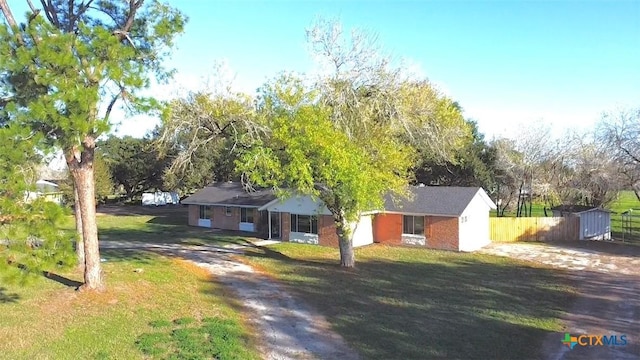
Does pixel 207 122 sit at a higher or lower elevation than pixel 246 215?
higher

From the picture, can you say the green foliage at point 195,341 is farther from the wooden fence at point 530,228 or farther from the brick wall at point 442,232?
the wooden fence at point 530,228

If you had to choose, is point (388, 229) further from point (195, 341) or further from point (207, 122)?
point (195, 341)

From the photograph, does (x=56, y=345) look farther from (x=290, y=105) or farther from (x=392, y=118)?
(x=392, y=118)

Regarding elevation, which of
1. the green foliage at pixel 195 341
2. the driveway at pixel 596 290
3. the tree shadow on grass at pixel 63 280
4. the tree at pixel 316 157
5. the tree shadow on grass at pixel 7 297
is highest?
the tree at pixel 316 157

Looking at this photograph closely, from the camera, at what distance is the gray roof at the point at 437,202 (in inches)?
1075

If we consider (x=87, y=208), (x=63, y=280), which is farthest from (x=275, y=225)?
(x=87, y=208)

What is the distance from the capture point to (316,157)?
1914cm

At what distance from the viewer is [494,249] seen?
28.0 metres

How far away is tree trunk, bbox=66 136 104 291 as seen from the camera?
15.1 m

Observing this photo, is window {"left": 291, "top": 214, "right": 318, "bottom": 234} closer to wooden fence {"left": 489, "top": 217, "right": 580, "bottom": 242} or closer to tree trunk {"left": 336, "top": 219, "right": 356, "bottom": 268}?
tree trunk {"left": 336, "top": 219, "right": 356, "bottom": 268}

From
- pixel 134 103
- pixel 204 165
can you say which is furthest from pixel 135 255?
pixel 204 165

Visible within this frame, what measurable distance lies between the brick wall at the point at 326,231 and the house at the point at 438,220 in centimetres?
273

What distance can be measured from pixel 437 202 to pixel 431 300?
1291 cm

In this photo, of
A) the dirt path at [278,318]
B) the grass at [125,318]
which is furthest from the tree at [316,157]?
the grass at [125,318]
